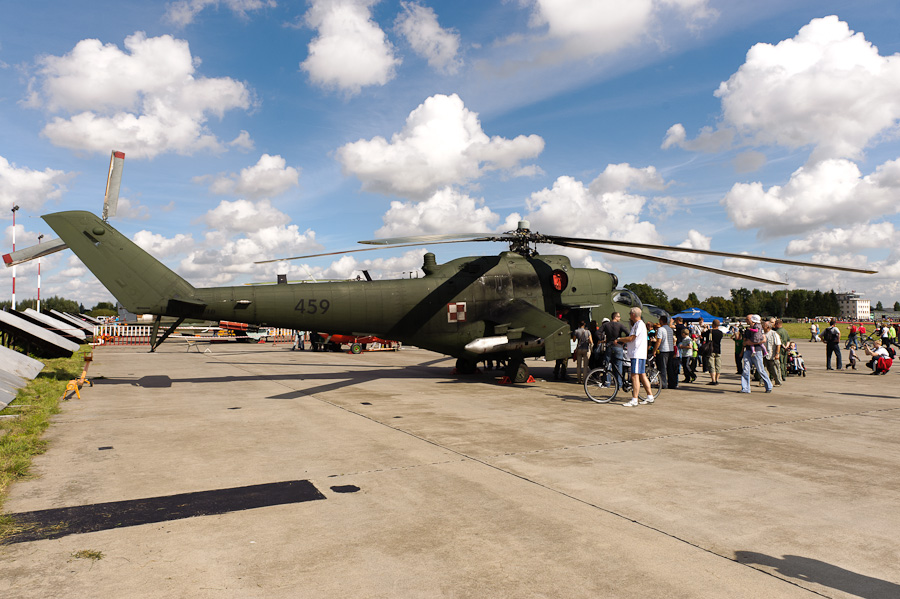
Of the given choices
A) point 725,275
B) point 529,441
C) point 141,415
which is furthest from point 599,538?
point 725,275

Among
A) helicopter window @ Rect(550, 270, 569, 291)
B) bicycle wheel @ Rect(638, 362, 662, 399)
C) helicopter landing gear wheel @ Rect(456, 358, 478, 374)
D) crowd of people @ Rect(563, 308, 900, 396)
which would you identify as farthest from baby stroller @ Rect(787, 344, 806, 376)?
helicopter landing gear wheel @ Rect(456, 358, 478, 374)

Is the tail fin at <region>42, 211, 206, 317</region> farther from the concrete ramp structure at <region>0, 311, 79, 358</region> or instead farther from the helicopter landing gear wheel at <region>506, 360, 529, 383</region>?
the helicopter landing gear wheel at <region>506, 360, 529, 383</region>

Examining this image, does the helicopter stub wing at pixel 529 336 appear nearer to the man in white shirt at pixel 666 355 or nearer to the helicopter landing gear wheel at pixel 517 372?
the helicopter landing gear wheel at pixel 517 372

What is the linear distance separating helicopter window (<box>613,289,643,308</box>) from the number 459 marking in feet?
28.2

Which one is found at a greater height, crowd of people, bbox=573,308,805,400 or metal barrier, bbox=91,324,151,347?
crowd of people, bbox=573,308,805,400

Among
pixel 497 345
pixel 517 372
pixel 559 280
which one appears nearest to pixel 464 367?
pixel 517 372

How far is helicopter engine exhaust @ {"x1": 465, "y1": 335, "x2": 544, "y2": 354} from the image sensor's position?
13.9 m

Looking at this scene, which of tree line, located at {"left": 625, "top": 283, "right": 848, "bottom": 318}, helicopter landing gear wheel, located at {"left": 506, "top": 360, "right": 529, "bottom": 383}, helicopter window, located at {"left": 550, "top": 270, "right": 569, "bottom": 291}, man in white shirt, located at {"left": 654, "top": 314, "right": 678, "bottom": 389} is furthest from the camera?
tree line, located at {"left": 625, "top": 283, "right": 848, "bottom": 318}

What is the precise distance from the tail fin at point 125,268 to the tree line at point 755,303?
146840 mm

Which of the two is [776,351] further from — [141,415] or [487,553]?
[141,415]

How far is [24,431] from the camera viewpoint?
26.0 ft

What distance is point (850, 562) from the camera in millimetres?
3893

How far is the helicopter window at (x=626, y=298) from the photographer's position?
16.0m

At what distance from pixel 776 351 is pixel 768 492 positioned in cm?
1053
